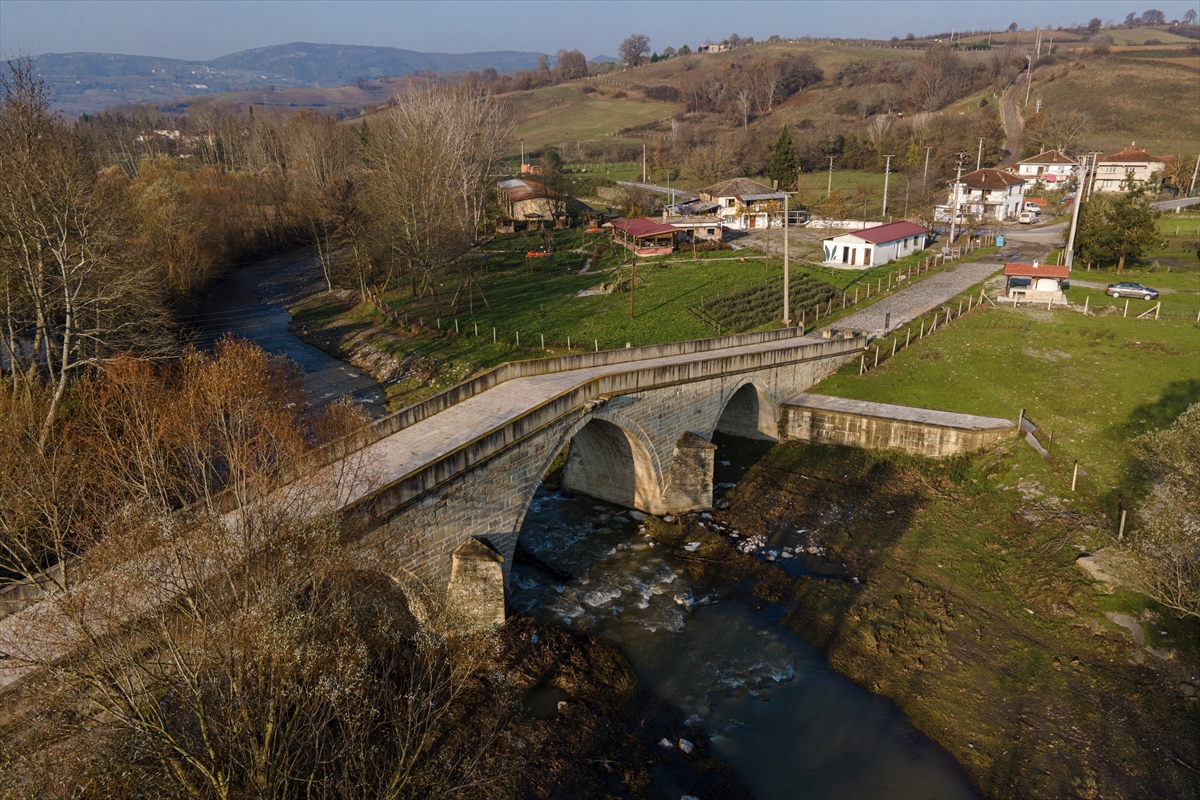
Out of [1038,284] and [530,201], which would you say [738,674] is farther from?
[530,201]

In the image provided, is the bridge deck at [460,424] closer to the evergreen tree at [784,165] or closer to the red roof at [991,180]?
the red roof at [991,180]

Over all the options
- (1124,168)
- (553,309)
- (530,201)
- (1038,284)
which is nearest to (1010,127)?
(1124,168)

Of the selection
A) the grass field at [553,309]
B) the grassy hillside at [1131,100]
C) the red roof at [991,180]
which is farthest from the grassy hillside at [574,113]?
the grass field at [553,309]

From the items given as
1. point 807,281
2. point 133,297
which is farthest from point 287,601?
point 807,281

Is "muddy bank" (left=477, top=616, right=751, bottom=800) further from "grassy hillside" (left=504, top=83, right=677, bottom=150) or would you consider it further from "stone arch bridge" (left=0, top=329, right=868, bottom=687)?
"grassy hillside" (left=504, top=83, right=677, bottom=150)

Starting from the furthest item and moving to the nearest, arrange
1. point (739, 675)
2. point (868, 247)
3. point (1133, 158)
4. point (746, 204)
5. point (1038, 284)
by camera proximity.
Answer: point (1133, 158), point (746, 204), point (868, 247), point (1038, 284), point (739, 675)

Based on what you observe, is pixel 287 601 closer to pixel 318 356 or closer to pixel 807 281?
pixel 318 356
